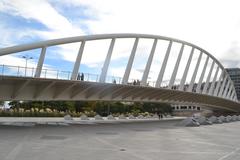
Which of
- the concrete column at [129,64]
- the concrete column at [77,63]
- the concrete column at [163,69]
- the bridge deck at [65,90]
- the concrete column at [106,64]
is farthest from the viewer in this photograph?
the concrete column at [163,69]

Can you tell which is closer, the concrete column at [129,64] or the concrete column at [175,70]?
the concrete column at [129,64]

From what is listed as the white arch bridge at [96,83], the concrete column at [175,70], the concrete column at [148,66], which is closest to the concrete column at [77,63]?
the white arch bridge at [96,83]

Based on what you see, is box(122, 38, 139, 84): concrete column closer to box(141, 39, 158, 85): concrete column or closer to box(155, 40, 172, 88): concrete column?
box(141, 39, 158, 85): concrete column

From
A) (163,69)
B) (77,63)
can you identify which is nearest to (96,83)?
(77,63)

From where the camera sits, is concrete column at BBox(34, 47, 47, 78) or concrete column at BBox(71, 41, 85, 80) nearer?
concrete column at BBox(34, 47, 47, 78)

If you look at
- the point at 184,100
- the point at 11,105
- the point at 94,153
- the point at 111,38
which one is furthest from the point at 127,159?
the point at 11,105

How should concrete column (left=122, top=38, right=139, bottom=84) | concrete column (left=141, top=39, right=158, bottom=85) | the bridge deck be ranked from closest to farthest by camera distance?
the bridge deck < concrete column (left=122, top=38, right=139, bottom=84) < concrete column (left=141, top=39, right=158, bottom=85)

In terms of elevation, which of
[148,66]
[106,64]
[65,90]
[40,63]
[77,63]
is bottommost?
[65,90]

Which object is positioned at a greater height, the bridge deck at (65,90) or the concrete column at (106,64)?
the concrete column at (106,64)

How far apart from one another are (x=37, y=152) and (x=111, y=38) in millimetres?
24189

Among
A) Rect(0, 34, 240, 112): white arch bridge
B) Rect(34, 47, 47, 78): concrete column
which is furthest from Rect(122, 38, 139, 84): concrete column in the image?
Rect(34, 47, 47, 78): concrete column

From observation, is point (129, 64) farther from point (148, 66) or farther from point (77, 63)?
point (77, 63)

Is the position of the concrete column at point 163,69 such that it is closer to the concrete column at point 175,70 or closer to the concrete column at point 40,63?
the concrete column at point 175,70

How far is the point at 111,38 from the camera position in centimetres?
3503
